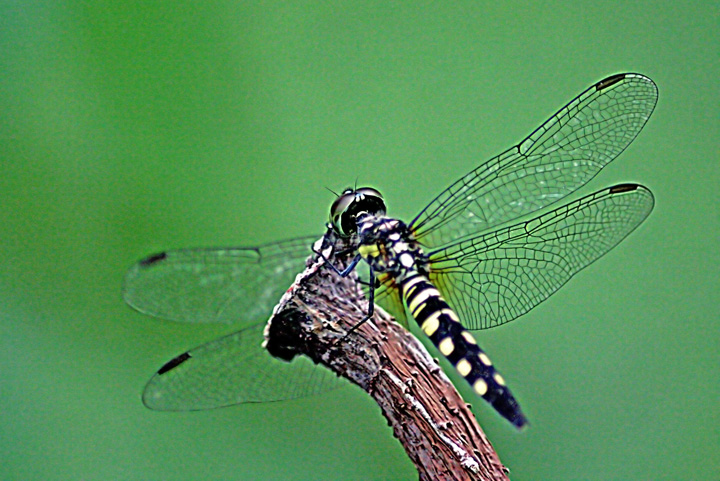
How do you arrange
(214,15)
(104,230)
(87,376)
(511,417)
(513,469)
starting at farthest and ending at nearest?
(214,15) < (104,230) < (87,376) < (513,469) < (511,417)

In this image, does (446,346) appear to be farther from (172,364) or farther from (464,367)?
(172,364)

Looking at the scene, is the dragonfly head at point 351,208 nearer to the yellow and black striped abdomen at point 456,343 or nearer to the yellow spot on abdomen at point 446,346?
the yellow and black striped abdomen at point 456,343

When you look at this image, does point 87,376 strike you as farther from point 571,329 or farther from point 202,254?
point 571,329

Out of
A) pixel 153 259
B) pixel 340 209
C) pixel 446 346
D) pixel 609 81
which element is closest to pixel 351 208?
pixel 340 209

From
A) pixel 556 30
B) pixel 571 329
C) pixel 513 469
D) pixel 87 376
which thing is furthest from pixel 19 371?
pixel 556 30

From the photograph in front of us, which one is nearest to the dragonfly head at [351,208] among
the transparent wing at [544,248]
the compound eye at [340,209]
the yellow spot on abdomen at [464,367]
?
the compound eye at [340,209]

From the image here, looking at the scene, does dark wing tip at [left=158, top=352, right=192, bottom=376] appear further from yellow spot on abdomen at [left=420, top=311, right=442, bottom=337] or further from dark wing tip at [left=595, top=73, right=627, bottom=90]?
dark wing tip at [left=595, top=73, right=627, bottom=90]
